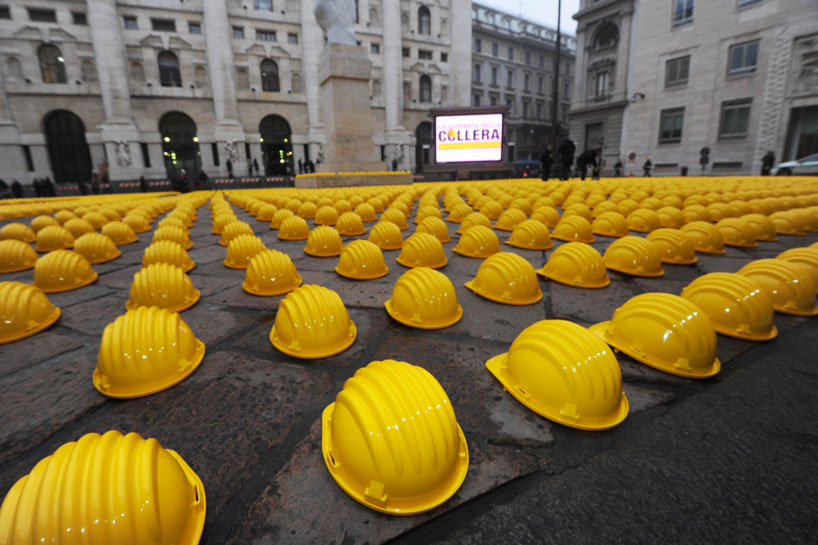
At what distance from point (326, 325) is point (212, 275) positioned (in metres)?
2.64

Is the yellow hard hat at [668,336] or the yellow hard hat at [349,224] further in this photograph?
the yellow hard hat at [349,224]

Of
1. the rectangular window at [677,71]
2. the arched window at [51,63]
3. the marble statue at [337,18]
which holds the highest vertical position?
the arched window at [51,63]

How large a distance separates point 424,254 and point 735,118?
33104mm

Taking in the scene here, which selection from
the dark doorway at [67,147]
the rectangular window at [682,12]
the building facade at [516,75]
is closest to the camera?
the rectangular window at [682,12]

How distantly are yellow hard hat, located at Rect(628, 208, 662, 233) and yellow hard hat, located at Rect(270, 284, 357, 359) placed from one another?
593cm

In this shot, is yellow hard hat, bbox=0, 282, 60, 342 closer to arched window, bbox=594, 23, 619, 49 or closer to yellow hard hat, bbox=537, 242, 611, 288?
yellow hard hat, bbox=537, 242, 611, 288

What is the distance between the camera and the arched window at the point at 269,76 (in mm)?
33562

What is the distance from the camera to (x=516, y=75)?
52719mm

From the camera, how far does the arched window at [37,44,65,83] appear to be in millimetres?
28266

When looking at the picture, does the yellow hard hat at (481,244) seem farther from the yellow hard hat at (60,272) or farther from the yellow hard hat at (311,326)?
the yellow hard hat at (60,272)

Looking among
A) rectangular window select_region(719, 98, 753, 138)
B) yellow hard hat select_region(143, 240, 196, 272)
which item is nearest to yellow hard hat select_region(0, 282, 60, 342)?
yellow hard hat select_region(143, 240, 196, 272)

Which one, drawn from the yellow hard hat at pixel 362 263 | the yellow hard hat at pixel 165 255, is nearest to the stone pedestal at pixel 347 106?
the yellow hard hat at pixel 165 255

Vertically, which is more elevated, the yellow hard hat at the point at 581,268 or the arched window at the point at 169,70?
the arched window at the point at 169,70

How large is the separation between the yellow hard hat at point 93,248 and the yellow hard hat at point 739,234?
8865 millimetres
